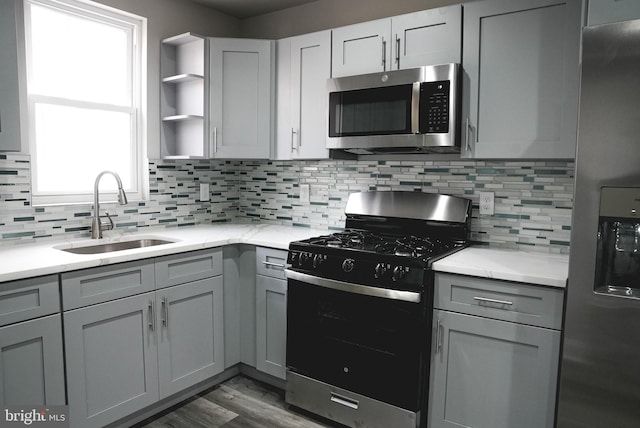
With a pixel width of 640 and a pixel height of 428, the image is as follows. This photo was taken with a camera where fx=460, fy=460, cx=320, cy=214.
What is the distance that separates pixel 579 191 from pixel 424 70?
104cm

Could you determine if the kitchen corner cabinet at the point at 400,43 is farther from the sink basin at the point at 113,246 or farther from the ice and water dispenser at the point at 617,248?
the sink basin at the point at 113,246

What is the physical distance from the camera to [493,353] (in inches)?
78.5

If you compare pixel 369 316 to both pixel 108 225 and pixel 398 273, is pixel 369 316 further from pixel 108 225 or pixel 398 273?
pixel 108 225

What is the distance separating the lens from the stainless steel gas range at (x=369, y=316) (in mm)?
2115

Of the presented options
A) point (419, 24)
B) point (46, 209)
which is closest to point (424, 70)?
point (419, 24)

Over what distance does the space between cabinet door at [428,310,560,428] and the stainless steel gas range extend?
0.25 ft

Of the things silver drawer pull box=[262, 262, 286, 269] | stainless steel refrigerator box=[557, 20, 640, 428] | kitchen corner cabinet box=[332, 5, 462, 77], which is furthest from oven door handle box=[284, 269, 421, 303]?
kitchen corner cabinet box=[332, 5, 462, 77]

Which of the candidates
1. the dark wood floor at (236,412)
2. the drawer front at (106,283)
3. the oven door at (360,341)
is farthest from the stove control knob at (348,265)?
the drawer front at (106,283)

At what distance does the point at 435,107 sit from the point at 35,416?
7.48 feet

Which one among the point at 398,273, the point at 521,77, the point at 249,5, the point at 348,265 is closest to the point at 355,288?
the point at 348,265

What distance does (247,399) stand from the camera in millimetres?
2691

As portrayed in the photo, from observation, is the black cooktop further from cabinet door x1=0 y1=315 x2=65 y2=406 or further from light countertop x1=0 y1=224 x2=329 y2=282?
cabinet door x1=0 y1=315 x2=65 y2=406

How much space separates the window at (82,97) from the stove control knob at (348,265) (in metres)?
1.58

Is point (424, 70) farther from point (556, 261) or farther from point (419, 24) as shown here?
point (556, 261)
